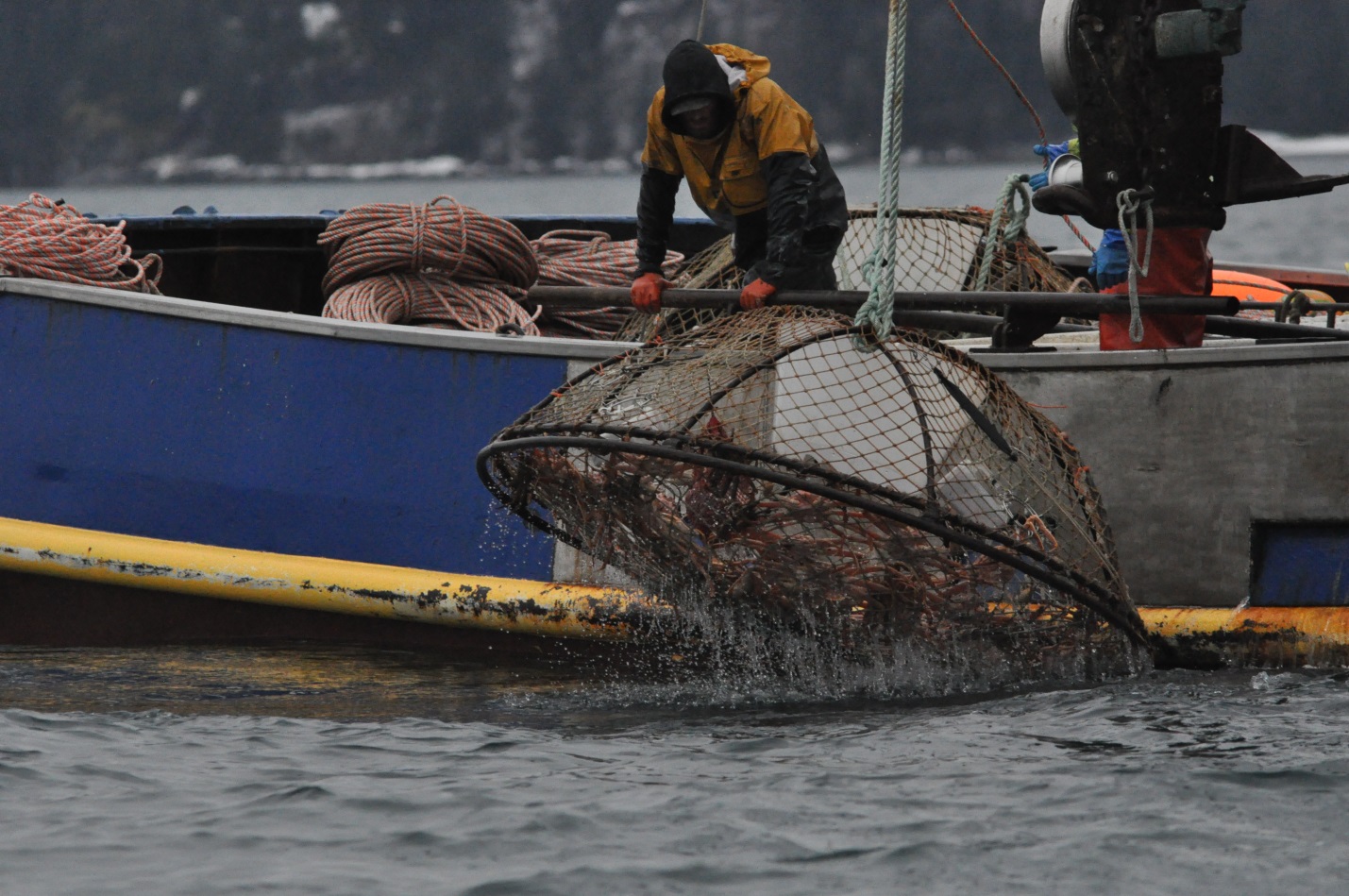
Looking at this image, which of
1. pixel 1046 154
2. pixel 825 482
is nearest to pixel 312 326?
pixel 825 482

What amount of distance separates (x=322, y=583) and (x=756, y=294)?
1.99m

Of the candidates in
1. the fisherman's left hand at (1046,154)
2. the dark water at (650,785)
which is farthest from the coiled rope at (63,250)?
the fisherman's left hand at (1046,154)

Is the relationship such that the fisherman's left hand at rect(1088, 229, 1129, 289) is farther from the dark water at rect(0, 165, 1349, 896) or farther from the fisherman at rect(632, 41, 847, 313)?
the dark water at rect(0, 165, 1349, 896)

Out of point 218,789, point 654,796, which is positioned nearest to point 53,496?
point 218,789

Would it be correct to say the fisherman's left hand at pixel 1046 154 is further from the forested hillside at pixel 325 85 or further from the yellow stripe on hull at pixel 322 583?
the forested hillside at pixel 325 85

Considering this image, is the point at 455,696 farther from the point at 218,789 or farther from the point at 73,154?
the point at 73,154

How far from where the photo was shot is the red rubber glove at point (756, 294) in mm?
5621

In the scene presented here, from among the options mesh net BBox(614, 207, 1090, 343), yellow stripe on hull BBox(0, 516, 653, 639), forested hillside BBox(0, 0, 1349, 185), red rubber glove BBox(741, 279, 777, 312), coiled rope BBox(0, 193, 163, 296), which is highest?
forested hillside BBox(0, 0, 1349, 185)

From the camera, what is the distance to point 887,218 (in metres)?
5.09

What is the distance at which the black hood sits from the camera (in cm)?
584

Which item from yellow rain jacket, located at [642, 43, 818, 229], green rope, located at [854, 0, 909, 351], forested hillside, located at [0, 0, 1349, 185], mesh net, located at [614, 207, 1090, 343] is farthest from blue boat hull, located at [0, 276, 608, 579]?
forested hillside, located at [0, 0, 1349, 185]

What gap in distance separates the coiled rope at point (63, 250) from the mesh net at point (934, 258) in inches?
85.0

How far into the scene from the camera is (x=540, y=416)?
523cm

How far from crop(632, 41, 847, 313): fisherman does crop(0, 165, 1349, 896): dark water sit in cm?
150
